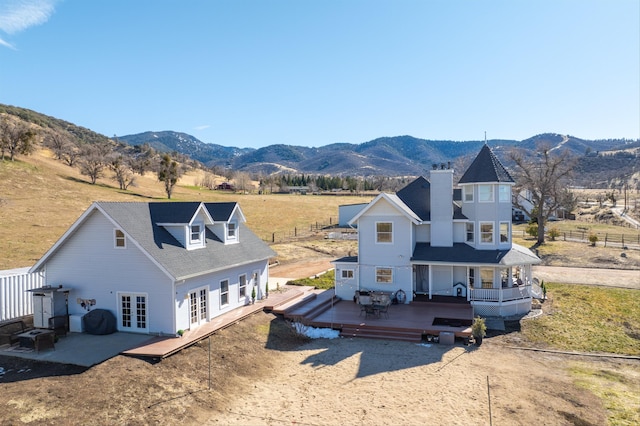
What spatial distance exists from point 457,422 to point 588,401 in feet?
16.6

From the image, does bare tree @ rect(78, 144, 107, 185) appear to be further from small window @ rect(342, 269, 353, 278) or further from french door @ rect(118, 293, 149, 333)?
french door @ rect(118, 293, 149, 333)

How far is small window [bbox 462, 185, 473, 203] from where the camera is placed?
27016mm

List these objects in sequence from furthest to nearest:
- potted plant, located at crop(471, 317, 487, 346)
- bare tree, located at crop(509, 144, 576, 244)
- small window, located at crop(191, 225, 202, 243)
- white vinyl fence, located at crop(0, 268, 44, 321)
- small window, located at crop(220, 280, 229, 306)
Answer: bare tree, located at crop(509, 144, 576, 244)
small window, located at crop(220, 280, 229, 306)
small window, located at crop(191, 225, 202, 243)
potted plant, located at crop(471, 317, 487, 346)
white vinyl fence, located at crop(0, 268, 44, 321)

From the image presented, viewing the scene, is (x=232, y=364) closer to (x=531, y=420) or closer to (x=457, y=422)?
(x=457, y=422)

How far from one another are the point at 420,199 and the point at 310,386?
16.5 metres

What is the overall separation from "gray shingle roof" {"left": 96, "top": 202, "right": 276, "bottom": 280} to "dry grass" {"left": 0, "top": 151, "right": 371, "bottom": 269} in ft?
51.0

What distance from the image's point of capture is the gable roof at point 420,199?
27.4 metres

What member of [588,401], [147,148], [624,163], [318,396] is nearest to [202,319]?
[318,396]

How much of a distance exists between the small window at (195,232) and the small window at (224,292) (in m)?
2.56

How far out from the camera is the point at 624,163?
199 m

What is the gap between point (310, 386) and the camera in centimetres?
1520

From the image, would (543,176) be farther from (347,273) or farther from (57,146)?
(57,146)

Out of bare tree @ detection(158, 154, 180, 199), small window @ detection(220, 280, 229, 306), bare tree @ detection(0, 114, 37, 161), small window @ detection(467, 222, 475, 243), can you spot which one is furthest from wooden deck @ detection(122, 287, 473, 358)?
bare tree @ detection(0, 114, 37, 161)

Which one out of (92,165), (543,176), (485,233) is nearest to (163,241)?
(485,233)
